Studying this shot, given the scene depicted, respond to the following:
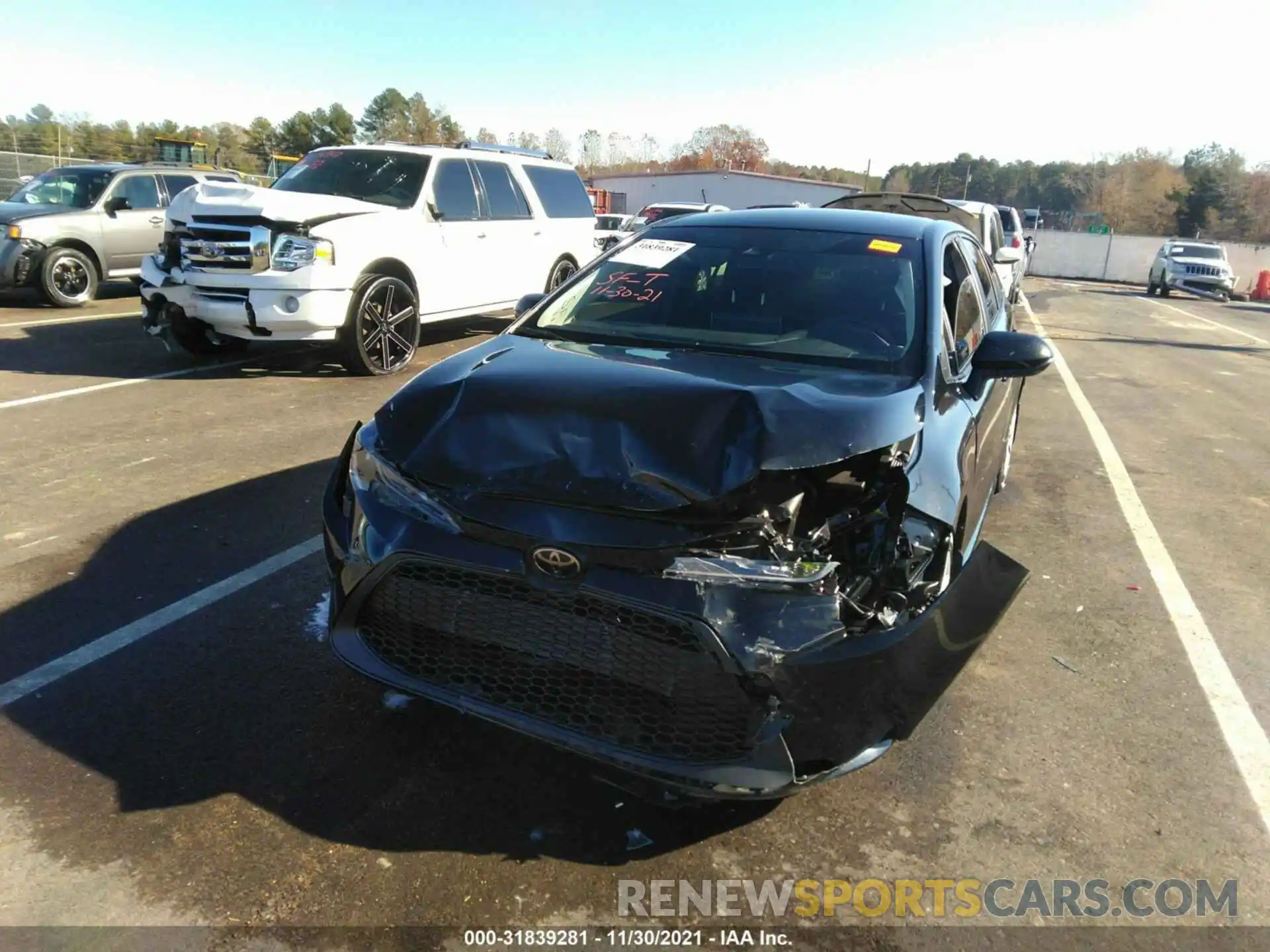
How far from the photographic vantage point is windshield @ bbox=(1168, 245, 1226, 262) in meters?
28.0

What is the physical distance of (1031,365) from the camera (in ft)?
11.8

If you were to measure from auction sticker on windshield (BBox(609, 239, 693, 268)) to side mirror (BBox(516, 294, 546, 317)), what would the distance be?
1.35 ft

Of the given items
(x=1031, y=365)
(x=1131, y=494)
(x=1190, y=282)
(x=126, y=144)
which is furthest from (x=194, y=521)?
(x=126, y=144)

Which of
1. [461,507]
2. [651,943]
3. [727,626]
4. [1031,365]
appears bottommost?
[651,943]

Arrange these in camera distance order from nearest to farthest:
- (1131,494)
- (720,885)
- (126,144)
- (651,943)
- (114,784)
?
(651,943) → (720,885) → (114,784) → (1131,494) → (126,144)

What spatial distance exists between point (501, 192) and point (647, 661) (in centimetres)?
872

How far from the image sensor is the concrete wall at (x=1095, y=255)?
3894 centimetres

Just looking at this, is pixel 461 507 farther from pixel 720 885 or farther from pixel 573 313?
pixel 573 313

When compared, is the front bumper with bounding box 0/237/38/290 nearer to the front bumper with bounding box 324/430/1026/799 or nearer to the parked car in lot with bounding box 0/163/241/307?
the parked car in lot with bounding box 0/163/241/307

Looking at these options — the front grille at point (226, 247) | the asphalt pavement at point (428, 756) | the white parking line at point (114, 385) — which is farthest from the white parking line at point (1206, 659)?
the white parking line at point (114, 385)

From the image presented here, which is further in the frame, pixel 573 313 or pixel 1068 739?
pixel 573 313

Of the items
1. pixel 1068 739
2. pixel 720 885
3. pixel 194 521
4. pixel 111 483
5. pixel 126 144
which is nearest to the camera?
pixel 720 885

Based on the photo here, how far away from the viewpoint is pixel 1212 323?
20.0 meters

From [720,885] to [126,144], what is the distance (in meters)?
63.4
